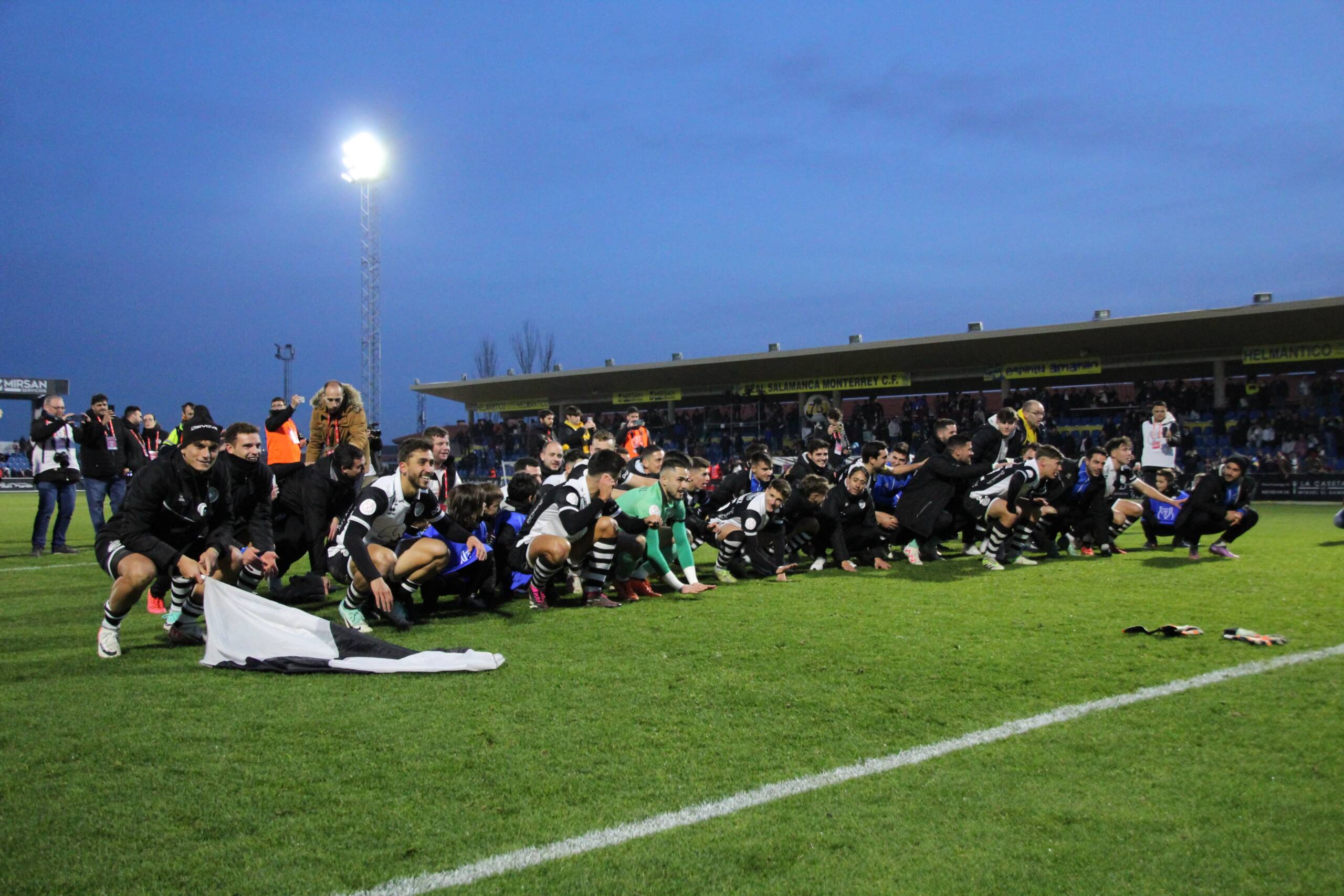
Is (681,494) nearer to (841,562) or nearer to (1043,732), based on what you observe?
(841,562)

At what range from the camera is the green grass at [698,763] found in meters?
2.54

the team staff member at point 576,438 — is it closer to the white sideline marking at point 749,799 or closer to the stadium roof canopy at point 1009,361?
the white sideline marking at point 749,799

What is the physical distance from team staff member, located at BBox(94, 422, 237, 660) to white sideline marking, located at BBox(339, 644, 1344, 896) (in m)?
3.52

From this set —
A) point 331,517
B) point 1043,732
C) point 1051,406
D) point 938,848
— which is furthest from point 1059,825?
point 1051,406

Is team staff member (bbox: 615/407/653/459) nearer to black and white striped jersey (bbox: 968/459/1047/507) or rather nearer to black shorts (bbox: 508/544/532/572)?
black and white striped jersey (bbox: 968/459/1047/507)

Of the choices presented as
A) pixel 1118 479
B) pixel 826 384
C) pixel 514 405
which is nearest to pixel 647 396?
pixel 514 405

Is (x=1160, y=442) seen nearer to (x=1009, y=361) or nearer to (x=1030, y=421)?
(x=1030, y=421)

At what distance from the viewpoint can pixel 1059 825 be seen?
2.78 meters

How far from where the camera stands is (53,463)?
36.2 feet

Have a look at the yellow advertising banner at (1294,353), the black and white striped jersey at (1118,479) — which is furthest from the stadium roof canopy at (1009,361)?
the black and white striped jersey at (1118,479)

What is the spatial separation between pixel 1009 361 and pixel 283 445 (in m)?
23.0

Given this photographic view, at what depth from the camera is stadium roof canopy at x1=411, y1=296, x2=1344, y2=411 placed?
23.0 m

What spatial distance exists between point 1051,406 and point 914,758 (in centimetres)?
2654

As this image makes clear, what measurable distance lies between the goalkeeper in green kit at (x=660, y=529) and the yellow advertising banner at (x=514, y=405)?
29.9 meters
